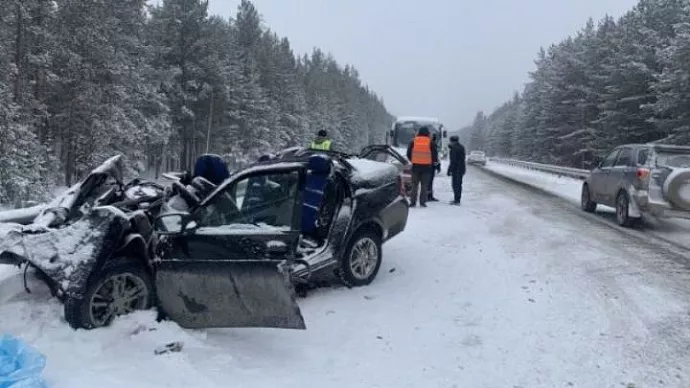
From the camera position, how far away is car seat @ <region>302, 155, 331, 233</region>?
5.65 meters

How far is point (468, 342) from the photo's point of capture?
489 cm

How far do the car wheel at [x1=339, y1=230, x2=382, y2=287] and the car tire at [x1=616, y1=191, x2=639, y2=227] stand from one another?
6.68m

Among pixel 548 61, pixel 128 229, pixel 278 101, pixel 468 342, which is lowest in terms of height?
pixel 468 342

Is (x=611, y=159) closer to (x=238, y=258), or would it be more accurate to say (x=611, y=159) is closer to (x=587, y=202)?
(x=587, y=202)

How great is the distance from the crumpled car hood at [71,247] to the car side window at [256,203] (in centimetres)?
84

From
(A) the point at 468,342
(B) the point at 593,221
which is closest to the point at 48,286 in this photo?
(A) the point at 468,342

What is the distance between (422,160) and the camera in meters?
13.3

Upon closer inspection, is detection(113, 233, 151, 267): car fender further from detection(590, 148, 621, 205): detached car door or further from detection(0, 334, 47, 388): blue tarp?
detection(590, 148, 621, 205): detached car door

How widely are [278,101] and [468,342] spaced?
173 ft

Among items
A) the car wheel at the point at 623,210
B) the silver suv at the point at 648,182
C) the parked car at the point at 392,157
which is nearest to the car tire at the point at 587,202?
the silver suv at the point at 648,182

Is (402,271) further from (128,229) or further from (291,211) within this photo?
(128,229)

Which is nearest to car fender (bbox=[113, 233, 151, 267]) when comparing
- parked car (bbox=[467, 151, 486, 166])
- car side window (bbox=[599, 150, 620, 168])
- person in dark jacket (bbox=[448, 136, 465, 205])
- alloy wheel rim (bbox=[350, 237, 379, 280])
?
alloy wheel rim (bbox=[350, 237, 379, 280])

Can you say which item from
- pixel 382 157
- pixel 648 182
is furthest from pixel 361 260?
pixel 382 157

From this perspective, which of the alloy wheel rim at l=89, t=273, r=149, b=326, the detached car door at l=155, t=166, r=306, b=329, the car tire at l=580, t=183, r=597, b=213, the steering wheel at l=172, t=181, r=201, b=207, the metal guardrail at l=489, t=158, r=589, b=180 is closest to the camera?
the detached car door at l=155, t=166, r=306, b=329
